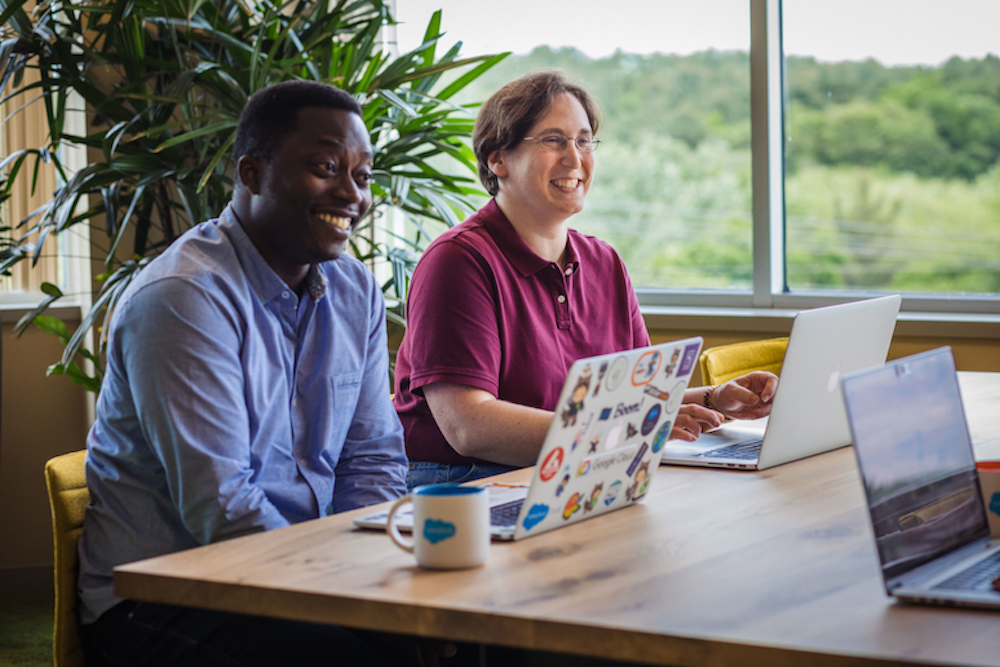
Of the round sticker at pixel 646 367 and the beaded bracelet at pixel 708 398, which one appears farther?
the beaded bracelet at pixel 708 398

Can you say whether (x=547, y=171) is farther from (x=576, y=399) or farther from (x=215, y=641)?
(x=215, y=641)

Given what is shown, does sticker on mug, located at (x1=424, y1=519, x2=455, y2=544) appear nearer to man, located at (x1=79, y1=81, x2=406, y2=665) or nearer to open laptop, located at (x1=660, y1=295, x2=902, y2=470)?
man, located at (x1=79, y1=81, x2=406, y2=665)

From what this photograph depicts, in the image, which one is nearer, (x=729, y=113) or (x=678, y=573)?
(x=678, y=573)

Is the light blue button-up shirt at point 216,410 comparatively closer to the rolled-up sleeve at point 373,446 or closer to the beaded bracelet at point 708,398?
the rolled-up sleeve at point 373,446

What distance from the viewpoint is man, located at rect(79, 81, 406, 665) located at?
4.24ft

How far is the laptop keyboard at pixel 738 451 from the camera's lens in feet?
5.13

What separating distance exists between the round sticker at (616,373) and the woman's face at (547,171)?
901mm

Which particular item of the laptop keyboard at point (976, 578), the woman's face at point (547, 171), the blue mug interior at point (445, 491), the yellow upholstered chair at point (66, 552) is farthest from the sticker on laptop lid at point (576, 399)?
the woman's face at point (547, 171)

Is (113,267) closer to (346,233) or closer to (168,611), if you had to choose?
(346,233)

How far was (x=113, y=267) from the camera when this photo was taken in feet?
10.1

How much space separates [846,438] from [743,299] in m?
1.77

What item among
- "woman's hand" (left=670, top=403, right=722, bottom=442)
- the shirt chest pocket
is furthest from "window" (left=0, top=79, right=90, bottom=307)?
"woman's hand" (left=670, top=403, right=722, bottom=442)

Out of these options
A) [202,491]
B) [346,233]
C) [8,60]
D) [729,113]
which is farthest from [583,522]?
[729,113]

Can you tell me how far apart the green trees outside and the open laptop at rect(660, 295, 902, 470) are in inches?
66.0
